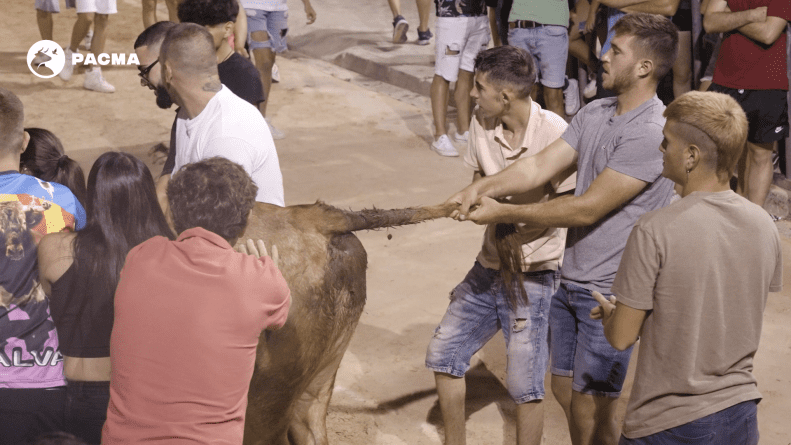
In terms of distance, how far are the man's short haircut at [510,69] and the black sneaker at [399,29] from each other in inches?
387

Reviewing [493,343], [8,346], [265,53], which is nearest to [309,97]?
[265,53]

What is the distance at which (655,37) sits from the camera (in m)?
3.48

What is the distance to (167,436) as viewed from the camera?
2.41m

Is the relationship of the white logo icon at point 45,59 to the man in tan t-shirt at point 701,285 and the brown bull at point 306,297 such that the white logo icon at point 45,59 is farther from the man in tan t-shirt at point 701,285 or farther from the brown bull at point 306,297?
the man in tan t-shirt at point 701,285

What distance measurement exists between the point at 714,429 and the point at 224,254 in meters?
1.73

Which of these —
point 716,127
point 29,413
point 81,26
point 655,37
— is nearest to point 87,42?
point 81,26

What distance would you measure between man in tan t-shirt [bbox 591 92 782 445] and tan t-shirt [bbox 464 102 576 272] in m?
1.07

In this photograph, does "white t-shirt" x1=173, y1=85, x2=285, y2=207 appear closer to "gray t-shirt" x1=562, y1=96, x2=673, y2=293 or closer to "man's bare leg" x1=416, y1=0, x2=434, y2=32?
"gray t-shirt" x1=562, y1=96, x2=673, y2=293

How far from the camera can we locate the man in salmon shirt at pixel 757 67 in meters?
6.52

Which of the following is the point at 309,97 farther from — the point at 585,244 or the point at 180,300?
the point at 180,300

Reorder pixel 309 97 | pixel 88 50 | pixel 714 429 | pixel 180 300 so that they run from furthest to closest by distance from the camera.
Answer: pixel 88 50
pixel 309 97
pixel 714 429
pixel 180 300

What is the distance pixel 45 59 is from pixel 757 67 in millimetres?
9519

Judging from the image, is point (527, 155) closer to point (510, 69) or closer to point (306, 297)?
point (510, 69)

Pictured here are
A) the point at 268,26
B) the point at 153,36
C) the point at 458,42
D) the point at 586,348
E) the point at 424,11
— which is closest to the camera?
the point at 586,348
